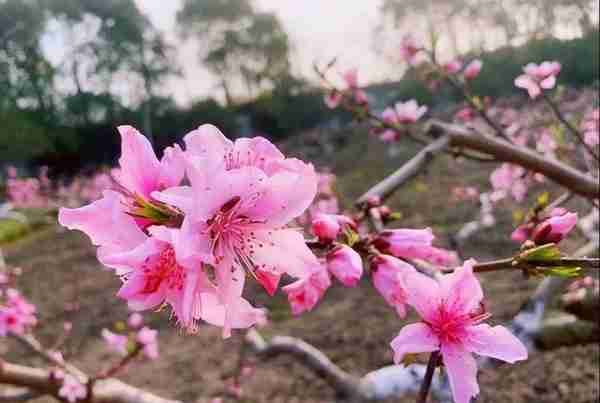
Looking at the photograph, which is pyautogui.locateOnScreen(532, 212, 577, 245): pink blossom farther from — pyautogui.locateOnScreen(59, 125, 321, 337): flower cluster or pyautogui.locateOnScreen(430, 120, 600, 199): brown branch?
pyautogui.locateOnScreen(430, 120, 600, 199): brown branch

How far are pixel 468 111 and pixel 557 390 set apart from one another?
6.11 ft

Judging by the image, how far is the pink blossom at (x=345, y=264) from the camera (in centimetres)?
71

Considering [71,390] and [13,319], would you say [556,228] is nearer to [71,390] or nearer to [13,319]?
[71,390]

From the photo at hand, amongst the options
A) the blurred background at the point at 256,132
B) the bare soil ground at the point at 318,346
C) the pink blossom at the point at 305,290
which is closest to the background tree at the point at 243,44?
the blurred background at the point at 256,132

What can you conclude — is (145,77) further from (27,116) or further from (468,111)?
(468,111)

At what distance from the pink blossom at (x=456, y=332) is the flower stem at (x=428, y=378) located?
0.01m

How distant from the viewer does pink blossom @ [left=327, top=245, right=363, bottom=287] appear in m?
0.71

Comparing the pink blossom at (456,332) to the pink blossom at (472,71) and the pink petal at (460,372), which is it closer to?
the pink petal at (460,372)

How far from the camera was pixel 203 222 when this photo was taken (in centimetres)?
57

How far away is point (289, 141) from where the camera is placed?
61.6 ft

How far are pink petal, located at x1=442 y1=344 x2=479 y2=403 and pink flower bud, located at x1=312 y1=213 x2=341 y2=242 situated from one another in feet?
0.69

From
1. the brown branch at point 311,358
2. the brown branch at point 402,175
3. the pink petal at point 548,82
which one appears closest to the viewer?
the brown branch at point 402,175

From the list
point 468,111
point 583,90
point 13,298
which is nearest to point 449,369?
point 468,111

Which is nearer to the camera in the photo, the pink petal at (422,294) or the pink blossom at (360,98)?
the pink petal at (422,294)
